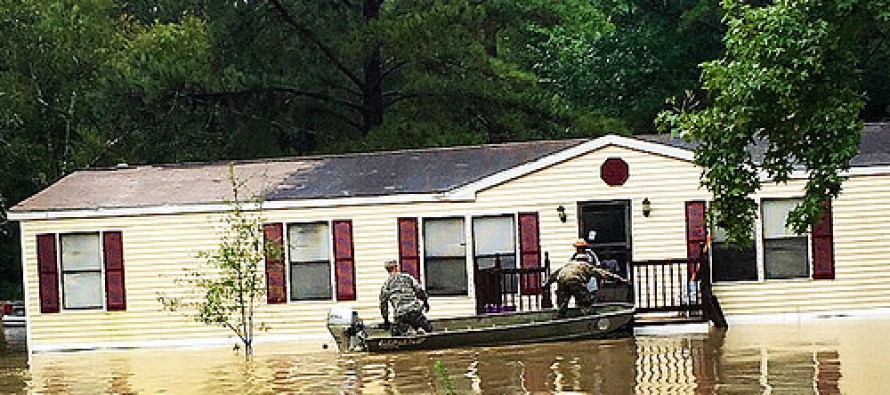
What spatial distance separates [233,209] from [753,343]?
9.83m

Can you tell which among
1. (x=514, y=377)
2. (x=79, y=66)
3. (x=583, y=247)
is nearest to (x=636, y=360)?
(x=514, y=377)

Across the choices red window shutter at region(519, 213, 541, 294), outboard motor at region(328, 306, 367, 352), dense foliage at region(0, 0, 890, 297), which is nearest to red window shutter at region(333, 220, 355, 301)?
red window shutter at region(519, 213, 541, 294)

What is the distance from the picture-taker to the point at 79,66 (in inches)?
1826

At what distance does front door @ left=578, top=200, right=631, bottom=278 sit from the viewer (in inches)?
1015

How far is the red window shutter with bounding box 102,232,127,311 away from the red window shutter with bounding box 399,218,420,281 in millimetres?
5322

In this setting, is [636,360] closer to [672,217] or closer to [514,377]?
[514,377]

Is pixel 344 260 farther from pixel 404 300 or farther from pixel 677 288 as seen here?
pixel 404 300

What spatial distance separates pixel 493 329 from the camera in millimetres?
20797

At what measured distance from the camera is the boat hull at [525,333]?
2080cm

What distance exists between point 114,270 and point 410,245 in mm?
5657

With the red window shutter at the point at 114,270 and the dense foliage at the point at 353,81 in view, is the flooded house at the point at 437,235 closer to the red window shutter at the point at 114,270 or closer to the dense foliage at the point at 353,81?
the red window shutter at the point at 114,270

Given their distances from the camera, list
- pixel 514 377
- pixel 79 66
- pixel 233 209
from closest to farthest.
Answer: pixel 514 377
pixel 233 209
pixel 79 66

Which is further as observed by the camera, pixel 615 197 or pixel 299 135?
pixel 299 135

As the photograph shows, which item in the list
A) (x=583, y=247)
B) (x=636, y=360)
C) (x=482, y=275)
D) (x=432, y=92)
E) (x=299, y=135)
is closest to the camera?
(x=636, y=360)
